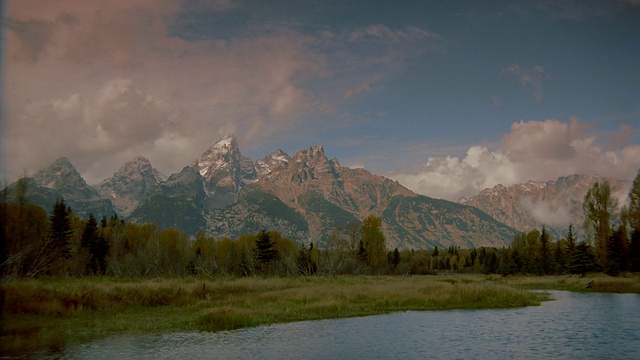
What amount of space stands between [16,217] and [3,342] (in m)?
38.7

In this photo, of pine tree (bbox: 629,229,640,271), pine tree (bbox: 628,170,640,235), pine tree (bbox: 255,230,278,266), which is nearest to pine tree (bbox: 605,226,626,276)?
pine tree (bbox: 629,229,640,271)

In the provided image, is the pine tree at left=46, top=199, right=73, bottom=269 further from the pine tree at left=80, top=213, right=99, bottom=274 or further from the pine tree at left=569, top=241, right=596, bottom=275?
the pine tree at left=569, top=241, right=596, bottom=275

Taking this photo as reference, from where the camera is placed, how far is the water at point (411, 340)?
25.2 metres

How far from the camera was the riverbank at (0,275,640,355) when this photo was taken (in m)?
32.7

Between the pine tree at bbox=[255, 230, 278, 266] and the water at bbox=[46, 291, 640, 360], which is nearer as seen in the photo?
the water at bbox=[46, 291, 640, 360]

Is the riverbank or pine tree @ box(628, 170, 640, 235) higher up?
pine tree @ box(628, 170, 640, 235)

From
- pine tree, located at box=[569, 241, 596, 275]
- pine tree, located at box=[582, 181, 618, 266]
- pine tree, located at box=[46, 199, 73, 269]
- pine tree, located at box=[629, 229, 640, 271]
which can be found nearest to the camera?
pine tree, located at box=[629, 229, 640, 271]

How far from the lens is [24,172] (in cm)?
5462

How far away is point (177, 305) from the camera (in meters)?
48.0

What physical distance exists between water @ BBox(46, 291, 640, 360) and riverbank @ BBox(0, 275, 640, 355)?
303 cm

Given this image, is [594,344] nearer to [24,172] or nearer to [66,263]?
[24,172]

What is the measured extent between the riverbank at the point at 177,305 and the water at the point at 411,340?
9.93ft

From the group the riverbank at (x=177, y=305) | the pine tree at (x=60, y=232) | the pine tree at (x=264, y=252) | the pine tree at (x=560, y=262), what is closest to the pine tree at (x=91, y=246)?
the pine tree at (x=60, y=232)

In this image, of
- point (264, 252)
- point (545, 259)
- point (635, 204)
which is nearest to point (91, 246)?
point (264, 252)
